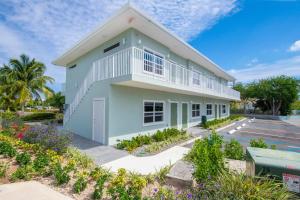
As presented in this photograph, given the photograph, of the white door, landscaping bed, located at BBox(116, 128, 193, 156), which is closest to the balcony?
the white door

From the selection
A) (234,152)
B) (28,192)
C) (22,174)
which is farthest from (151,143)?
(28,192)

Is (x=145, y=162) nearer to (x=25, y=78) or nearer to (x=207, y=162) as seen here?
(x=207, y=162)

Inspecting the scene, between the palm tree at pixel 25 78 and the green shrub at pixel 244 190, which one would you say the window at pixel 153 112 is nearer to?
the green shrub at pixel 244 190

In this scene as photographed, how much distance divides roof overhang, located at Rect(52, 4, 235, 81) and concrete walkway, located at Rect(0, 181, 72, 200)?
7.15 m

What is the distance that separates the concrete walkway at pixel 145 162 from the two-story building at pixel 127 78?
2364 millimetres

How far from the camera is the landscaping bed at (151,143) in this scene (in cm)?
806

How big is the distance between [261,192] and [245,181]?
1.04 ft

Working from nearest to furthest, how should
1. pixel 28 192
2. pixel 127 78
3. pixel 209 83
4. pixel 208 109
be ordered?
pixel 28 192
pixel 127 78
pixel 209 83
pixel 208 109

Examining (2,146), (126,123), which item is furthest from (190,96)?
(2,146)

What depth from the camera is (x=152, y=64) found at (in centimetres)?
1030

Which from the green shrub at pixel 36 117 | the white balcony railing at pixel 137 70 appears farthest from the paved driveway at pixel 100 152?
the green shrub at pixel 36 117

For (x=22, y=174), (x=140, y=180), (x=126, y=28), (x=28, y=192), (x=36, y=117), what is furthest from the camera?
(x=36, y=117)

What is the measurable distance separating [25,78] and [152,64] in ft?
65.4

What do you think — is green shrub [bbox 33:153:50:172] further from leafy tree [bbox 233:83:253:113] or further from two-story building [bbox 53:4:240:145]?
leafy tree [bbox 233:83:253:113]
